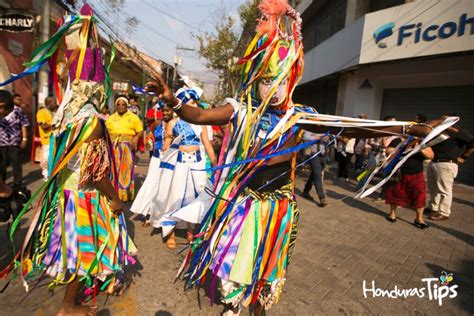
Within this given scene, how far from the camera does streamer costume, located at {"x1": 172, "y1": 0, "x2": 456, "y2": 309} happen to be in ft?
6.75

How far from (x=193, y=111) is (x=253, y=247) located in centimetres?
98

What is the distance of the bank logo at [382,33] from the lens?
982cm

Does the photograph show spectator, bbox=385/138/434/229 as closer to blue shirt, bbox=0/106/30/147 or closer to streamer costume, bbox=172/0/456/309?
streamer costume, bbox=172/0/456/309

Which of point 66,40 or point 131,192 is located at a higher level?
point 66,40

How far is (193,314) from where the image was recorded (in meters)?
2.50

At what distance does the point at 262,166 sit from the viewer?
2170 mm

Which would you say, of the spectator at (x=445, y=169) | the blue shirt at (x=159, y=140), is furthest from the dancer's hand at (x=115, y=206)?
the spectator at (x=445, y=169)

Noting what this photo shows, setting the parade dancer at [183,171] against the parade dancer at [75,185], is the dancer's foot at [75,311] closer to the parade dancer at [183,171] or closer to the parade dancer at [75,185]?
the parade dancer at [75,185]

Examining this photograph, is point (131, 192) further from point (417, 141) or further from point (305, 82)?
point (305, 82)

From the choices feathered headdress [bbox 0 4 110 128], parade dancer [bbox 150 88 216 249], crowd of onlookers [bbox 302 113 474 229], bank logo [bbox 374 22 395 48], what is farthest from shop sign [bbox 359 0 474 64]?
Answer: feathered headdress [bbox 0 4 110 128]

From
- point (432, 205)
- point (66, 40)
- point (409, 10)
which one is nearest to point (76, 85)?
point (66, 40)

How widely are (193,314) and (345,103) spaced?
38.8 ft

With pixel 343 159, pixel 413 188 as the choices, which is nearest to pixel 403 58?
pixel 343 159

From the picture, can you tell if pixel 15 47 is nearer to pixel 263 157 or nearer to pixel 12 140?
pixel 12 140
